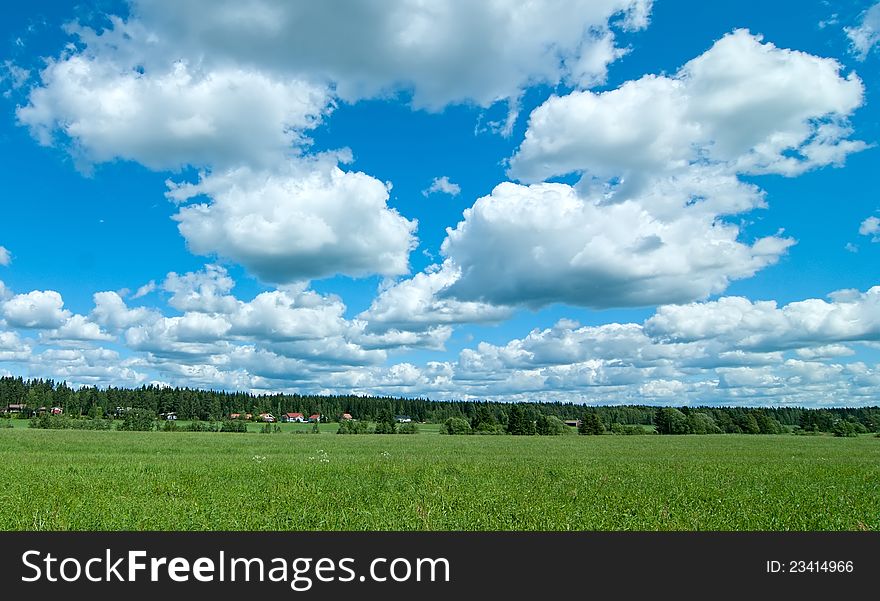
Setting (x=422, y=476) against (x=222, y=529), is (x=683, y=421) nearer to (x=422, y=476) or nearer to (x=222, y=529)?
(x=422, y=476)

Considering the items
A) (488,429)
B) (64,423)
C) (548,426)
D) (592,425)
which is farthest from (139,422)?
(592,425)

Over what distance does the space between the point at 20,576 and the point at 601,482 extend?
2044 centimetres

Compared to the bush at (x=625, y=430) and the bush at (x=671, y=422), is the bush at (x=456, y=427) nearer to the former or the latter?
the bush at (x=625, y=430)

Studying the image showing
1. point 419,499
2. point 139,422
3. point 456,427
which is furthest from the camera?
point 456,427

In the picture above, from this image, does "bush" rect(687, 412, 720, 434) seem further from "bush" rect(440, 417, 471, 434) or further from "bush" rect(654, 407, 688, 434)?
"bush" rect(440, 417, 471, 434)

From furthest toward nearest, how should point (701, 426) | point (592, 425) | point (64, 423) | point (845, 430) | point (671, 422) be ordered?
point (671, 422) → point (701, 426) → point (845, 430) → point (592, 425) → point (64, 423)

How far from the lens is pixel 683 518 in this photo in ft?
55.3

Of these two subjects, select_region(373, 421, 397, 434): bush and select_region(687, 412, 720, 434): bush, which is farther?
select_region(687, 412, 720, 434): bush

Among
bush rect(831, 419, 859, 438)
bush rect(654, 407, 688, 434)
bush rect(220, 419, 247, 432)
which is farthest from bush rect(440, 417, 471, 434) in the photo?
bush rect(831, 419, 859, 438)

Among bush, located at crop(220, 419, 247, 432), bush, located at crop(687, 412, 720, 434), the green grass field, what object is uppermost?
the green grass field

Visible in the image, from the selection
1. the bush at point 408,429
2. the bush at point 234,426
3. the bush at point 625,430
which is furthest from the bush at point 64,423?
the bush at point 625,430

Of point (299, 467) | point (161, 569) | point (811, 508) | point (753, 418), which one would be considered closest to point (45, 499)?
point (161, 569)

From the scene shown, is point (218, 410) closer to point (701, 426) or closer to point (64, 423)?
point (64, 423)

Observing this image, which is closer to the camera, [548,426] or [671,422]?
[548,426]
